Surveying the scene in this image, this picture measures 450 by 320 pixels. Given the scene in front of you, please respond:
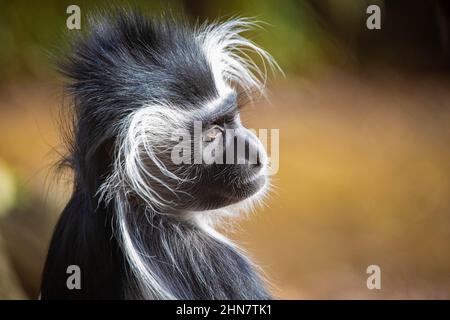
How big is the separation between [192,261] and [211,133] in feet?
1.52

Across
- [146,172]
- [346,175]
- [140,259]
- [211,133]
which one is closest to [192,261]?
[140,259]

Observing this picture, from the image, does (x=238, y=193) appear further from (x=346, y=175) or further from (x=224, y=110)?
(x=346, y=175)

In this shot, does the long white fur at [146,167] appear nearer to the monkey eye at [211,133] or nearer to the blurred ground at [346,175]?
the monkey eye at [211,133]

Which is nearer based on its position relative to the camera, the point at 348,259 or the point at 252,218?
the point at 252,218

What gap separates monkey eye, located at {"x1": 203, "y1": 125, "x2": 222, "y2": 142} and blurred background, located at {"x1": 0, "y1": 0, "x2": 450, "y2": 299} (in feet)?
1.78

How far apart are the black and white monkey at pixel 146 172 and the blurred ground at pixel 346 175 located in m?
0.47

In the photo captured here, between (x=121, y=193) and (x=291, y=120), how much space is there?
1.14m

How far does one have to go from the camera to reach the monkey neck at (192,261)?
2262mm

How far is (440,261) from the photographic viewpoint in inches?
115

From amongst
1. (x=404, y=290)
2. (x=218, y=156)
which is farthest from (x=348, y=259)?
(x=218, y=156)

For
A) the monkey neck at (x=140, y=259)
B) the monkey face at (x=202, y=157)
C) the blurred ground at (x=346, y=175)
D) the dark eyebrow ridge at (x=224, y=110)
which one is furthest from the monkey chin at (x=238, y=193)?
the blurred ground at (x=346, y=175)

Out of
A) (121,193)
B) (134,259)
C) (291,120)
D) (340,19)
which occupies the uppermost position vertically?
(340,19)

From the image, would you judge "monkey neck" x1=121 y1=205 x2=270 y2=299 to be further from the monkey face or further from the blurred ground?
the blurred ground
